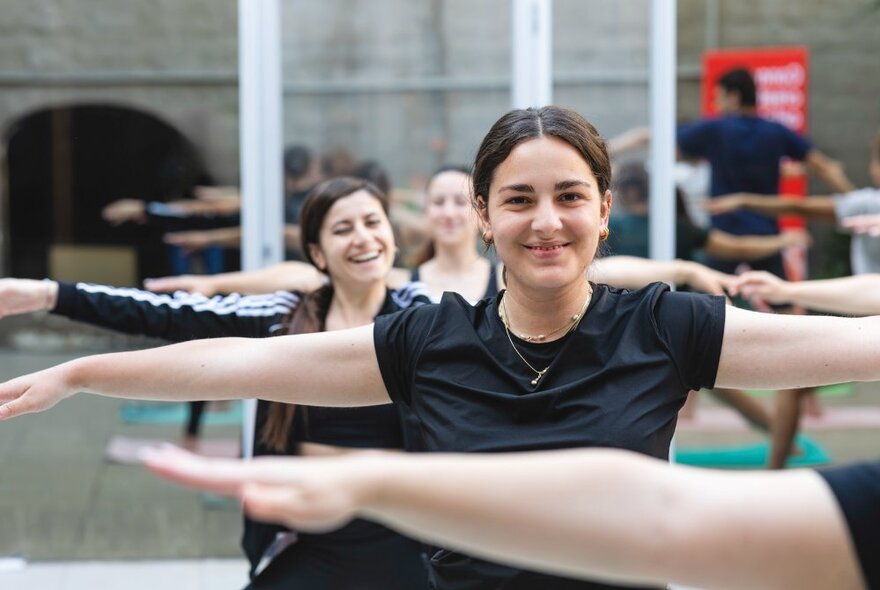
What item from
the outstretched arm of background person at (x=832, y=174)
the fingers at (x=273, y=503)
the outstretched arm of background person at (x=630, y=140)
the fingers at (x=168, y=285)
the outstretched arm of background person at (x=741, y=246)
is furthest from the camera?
the outstretched arm of background person at (x=832, y=174)

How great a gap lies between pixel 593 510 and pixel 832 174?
5.24 m

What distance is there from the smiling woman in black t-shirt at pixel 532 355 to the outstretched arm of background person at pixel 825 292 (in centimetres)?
109

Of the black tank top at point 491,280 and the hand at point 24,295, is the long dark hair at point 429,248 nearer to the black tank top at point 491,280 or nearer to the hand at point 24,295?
the black tank top at point 491,280

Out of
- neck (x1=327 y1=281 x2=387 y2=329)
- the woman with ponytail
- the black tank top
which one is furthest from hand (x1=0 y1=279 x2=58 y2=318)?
the black tank top

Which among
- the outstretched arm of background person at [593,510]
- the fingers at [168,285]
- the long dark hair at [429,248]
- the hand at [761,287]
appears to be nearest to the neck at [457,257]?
the long dark hair at [429,248]

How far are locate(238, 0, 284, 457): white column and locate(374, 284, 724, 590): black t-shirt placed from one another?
10.1ft

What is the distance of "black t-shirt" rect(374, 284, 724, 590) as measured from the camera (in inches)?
78.5

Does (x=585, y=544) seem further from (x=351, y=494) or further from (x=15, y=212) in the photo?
(x=15, y=212)

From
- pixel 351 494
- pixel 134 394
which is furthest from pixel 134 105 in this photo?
pixel 351 494

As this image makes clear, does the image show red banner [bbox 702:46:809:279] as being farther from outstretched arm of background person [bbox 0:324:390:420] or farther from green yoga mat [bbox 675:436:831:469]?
outstretched arm of background person [bbox 0:324:390:420]

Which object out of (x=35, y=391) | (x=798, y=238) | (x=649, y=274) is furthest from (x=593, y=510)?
(x=798, y=238)

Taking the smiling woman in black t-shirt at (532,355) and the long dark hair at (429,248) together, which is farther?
the long dark hair at (429,248)

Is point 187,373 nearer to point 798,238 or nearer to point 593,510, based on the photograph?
point 593,510

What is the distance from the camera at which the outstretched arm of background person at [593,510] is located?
1.25 meters
